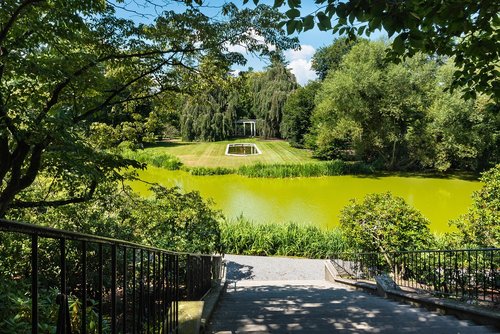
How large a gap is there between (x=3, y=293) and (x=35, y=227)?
1.69 metres

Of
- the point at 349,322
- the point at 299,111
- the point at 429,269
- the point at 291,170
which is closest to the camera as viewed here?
the point at 349,322

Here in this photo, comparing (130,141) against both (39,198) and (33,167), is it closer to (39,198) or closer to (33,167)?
(39,198)

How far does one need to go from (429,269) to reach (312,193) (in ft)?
48.2

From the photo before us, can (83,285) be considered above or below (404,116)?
below

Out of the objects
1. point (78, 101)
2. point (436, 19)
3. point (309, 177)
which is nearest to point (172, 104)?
point (78, 101)

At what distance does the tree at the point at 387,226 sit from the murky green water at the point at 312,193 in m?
5.60

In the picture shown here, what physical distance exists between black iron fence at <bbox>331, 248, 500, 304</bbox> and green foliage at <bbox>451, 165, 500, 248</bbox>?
0.90ft

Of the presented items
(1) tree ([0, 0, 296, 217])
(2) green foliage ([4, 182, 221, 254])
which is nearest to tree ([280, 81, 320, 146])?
(2) green foliage ([4, 182, 221, 254])

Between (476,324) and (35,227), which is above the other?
(35,227)

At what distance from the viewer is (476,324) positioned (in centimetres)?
382

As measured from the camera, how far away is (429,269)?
19.5 ft

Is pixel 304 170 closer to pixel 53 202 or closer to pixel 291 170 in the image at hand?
pixel 291 170

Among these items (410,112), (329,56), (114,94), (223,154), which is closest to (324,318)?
(114,94)

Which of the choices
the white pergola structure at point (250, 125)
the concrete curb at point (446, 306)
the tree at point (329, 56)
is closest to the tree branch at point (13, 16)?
the concrete curb at point (446, 306)
